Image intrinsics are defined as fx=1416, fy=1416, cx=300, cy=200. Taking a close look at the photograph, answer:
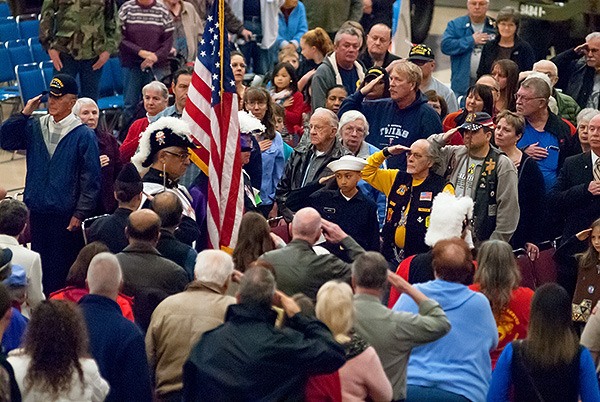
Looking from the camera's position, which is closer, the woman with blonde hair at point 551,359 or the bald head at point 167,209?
the woman with blonde hair at point 551,359

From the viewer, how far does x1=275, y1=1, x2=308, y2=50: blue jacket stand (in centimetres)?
1708

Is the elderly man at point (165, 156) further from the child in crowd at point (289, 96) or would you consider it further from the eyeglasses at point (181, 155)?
the child in crowd at point (289, 96)

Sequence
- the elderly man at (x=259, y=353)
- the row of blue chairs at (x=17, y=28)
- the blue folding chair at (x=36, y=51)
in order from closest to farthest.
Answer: the elderly man at (x=259, y=353) → the blue folding chair at (x=36, y=51) → the row of blue chairs at (x=17, y=28)

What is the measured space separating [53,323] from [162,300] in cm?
151

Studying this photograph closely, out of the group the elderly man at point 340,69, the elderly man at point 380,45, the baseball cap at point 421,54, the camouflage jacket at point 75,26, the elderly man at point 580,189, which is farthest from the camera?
the camouflage jacket at point 75,26

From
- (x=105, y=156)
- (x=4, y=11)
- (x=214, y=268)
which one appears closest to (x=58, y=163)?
(x=105, y=156)

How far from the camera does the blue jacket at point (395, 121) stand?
11281mm

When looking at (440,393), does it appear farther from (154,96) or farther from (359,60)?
(359,60)

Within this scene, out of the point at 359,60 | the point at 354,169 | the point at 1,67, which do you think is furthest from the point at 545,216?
the point at 1,67

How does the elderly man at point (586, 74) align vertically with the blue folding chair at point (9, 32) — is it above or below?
above

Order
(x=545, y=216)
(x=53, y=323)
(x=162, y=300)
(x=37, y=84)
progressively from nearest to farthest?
(x=53, y=323)
(x=162, y=300)
(x=545, y=216)
(x=37, y=84)

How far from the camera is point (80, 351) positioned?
6.39 metres

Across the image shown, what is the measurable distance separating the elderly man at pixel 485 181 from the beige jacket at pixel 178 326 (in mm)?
3162

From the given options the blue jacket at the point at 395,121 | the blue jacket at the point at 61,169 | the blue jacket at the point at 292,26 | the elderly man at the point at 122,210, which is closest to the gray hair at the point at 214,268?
the elderly man at the point at 122,210
